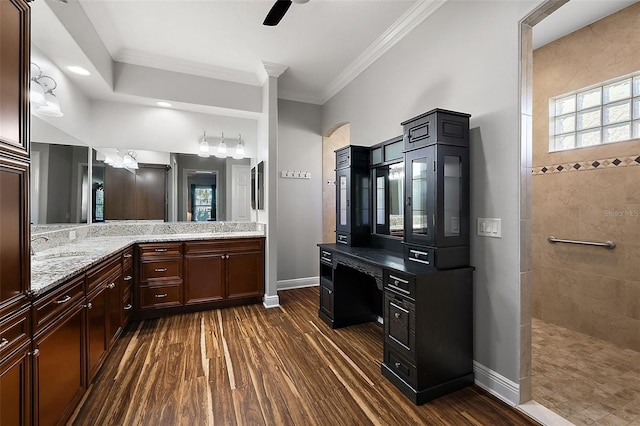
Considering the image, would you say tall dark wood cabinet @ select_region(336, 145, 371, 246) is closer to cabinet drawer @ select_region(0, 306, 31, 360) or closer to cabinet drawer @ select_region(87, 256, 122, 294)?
cabinet drawer @ select_region(87, 256, 122, 294)

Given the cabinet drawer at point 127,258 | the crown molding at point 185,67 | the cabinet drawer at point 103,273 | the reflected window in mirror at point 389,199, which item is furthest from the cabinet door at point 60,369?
the crown molding at point 185,67

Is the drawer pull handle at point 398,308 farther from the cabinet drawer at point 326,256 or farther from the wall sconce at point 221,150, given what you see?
the wall sconce at point 221,150

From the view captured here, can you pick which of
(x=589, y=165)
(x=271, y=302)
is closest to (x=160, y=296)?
(x=271, y=302)

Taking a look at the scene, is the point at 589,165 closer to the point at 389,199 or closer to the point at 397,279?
the point at 389,199

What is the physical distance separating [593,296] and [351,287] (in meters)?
2.37

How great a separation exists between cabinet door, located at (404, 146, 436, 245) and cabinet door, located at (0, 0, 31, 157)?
2311mm

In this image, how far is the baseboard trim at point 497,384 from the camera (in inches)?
72.7

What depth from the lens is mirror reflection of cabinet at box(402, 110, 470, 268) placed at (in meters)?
2.03

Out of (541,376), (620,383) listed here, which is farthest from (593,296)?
(541,376)

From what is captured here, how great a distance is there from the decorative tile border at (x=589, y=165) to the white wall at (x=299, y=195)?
2935 mm

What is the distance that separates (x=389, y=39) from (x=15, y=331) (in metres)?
3.62

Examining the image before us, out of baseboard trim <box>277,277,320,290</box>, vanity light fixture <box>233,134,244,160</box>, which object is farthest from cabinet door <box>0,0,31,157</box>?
baseboard trim <box>277,277,320,290</box>

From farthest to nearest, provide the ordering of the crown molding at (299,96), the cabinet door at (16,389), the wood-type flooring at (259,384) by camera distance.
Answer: the crown molding at (299,96) < the wood-type flooring at (259,384) < the cabinet door at (16,389)

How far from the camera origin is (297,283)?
15.1 ft
